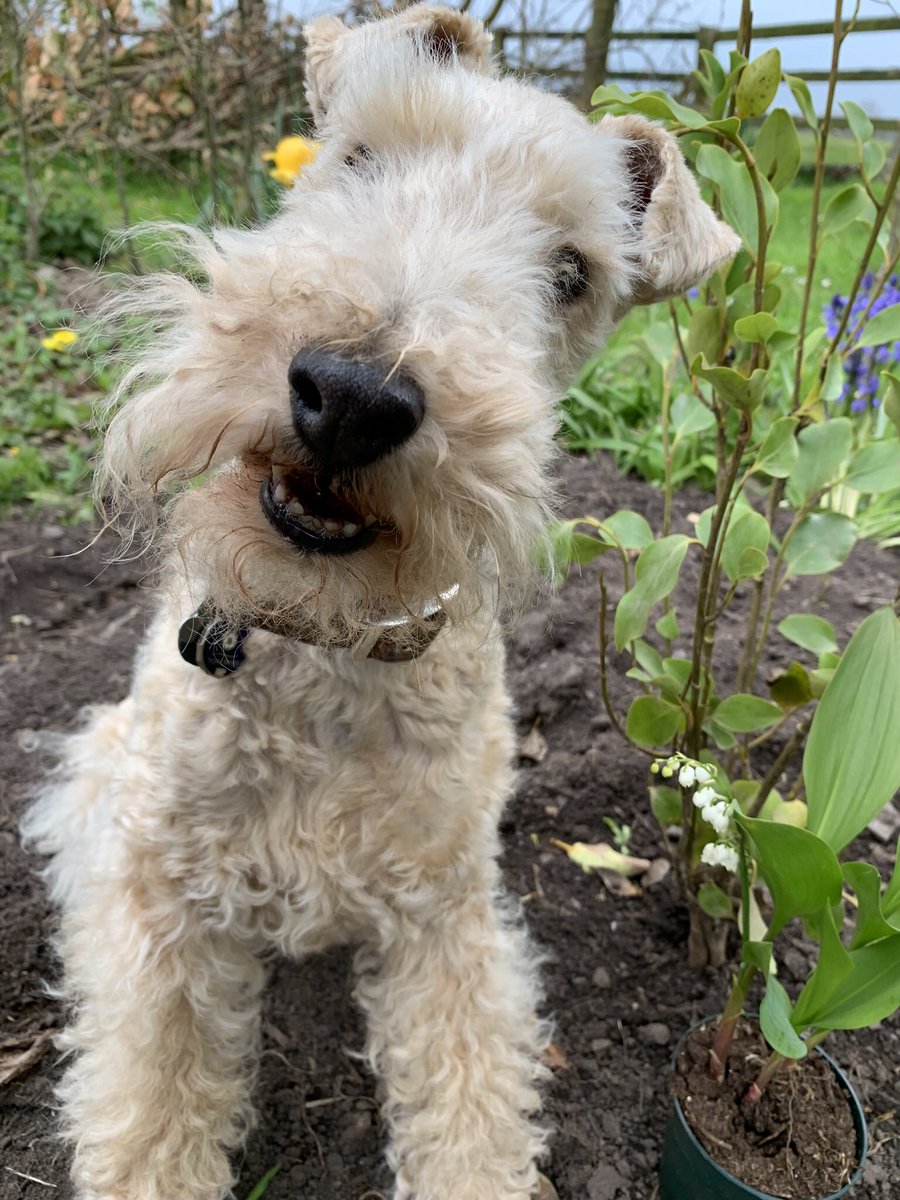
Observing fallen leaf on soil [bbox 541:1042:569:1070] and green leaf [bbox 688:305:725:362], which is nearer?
green leaf [bbox 688:305:725:362]

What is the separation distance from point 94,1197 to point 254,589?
4.21 ft

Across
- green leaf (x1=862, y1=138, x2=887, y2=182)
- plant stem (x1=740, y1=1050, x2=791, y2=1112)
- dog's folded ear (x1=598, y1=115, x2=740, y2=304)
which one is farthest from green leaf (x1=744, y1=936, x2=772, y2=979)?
green leaf (x1=862, y1=138, x2=887, y2=182)

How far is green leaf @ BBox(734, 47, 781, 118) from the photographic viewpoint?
4.75ft

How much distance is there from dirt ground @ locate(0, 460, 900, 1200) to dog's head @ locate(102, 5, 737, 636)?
1.50 ft

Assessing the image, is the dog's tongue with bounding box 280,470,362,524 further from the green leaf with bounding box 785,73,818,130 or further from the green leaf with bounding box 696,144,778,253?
the green leaf with bounding box 785,73,818,130

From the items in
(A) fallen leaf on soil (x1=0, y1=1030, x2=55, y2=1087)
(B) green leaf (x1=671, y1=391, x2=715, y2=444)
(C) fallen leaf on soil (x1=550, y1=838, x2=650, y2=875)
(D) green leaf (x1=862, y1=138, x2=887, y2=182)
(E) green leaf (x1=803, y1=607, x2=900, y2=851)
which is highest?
(D) green leaf (x1=862, y1=138, x2=887, y2=182)

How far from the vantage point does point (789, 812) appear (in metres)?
1.80

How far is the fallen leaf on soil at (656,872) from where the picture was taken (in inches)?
91.0

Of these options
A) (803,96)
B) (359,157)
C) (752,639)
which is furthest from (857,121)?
(752,639)

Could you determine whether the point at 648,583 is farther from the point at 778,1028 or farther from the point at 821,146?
the point at 821,146

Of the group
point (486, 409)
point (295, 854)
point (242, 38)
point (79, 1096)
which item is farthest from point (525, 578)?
point (242, 38)

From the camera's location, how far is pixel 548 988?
7.02 feet

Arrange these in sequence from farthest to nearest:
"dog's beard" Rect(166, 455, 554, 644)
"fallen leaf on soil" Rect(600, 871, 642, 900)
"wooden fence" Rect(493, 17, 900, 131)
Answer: "wooden fence" Rect(493, 17, 900, 131), "fallen leaf on soil" Rect(600, 871, 642, 900), "dog's beard" Rect(166, 455, 554, 644)

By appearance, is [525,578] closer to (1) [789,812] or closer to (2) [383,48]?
(1) [789,812]
